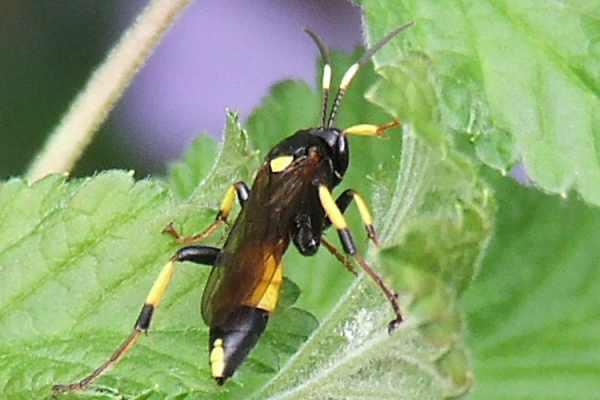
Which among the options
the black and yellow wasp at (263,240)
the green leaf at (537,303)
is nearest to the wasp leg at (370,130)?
the black and yellow wasp at (263,240)

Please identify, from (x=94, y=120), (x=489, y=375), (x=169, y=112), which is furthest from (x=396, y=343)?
(x=169, y=112)

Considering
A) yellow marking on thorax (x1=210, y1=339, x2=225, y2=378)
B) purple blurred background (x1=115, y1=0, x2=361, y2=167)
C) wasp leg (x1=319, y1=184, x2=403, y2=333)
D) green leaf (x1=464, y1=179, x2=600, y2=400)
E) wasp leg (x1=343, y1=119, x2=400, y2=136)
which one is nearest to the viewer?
yellow marking on thorax (x1=210, y1=339, x2=225, y2=378)

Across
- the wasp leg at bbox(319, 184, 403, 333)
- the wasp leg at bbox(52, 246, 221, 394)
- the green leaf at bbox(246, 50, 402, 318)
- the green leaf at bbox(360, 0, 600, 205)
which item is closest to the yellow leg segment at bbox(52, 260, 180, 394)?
the wasp leg at bbox(52, 246, 221, 394)

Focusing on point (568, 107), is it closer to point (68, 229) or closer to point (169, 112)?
point (68, 229)

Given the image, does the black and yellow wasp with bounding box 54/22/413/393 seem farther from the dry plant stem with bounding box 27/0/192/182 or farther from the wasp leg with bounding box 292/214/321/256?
the dry plant stem with bounding box 27/0/192/182

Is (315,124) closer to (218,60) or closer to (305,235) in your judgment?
(305,235)
